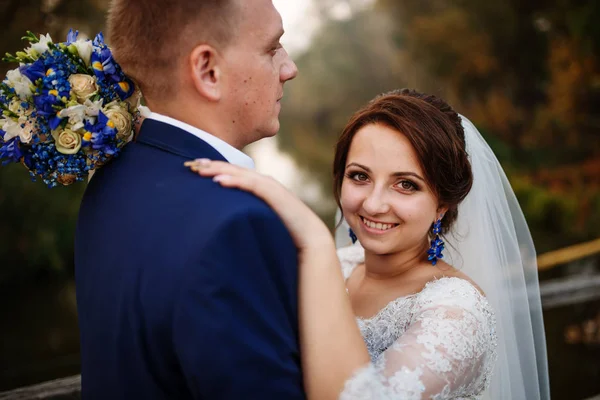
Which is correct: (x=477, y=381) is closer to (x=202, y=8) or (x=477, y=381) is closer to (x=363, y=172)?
(x=363, y=172)

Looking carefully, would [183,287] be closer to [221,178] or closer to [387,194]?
[221,178]

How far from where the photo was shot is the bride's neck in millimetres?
2391

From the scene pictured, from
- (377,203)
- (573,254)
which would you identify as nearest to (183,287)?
(377,203)

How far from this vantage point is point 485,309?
2094 millimetres

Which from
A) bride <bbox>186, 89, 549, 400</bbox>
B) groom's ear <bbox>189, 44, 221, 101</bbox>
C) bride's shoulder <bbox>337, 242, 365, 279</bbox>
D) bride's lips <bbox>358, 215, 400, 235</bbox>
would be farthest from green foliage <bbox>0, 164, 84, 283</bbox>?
groom's ear <bbox>189, 44, 221, 101</bbox>

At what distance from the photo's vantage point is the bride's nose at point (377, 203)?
7.20 feet

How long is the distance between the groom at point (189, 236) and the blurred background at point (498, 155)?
11.8 ft

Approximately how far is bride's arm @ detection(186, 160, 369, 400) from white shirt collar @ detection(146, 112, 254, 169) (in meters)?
0.11

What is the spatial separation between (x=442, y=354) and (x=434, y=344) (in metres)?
0.04

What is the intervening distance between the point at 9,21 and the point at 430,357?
7791 mm

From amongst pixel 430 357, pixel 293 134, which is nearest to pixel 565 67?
pixel 430 357

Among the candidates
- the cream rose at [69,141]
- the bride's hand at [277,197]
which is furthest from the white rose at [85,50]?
the bride's hand at [277,197]

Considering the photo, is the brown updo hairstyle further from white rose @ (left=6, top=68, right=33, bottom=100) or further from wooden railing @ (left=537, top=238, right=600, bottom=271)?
wooden railing @ (left=537, top=238, right=600, bottom=271)

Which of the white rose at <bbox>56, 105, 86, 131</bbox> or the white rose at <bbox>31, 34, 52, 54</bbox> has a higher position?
the white rose at <bbox>31, 34, 52, 54</bbox>
